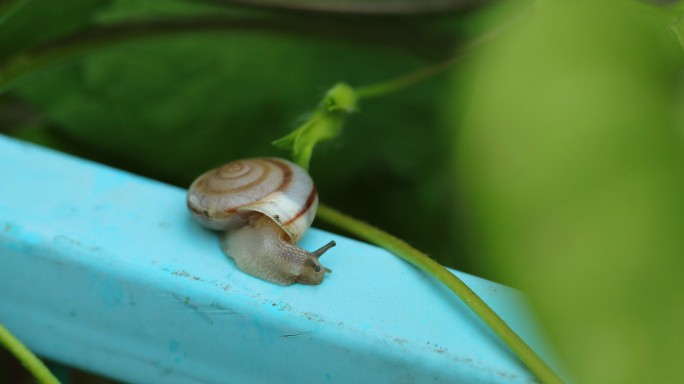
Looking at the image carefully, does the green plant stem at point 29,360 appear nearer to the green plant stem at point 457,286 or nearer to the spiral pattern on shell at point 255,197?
the spiral pattern on shell at point 255,197

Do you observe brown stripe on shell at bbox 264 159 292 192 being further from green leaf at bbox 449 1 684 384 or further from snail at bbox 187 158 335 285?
green leaf at bbox 449 1 684 384

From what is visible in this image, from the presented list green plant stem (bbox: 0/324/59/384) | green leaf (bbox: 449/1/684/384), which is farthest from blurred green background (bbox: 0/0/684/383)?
green plant stem (bbox: 0/324/59/384)

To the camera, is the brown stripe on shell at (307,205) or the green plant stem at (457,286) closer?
the green plant stem at (457,286)

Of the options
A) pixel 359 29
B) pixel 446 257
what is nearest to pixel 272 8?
pixel 359 29

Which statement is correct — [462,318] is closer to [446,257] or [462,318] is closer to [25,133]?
[446,257]

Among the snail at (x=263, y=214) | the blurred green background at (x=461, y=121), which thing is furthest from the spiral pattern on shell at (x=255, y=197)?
the blurred green background at (x=461, y=121)

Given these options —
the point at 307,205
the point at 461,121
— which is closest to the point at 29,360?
the point at 307,205
